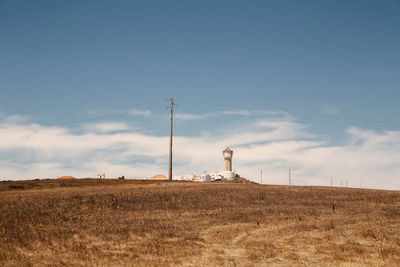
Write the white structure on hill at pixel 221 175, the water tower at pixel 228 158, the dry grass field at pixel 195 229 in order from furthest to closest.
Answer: the water tower at pixel 228 158 → the white structure on hill at pixel 221 175 → the dry grass field at pixel 195 229

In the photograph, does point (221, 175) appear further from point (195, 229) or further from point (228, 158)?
point (195, 229)

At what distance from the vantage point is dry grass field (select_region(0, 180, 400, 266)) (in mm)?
18469

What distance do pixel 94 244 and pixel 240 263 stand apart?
849cm

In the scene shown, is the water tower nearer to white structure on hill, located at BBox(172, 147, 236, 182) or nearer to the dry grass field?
white structure on hill, located at BBox(172, 147, 236, 182)

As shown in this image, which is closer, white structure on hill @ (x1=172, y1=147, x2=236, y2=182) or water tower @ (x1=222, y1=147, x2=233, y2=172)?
white structure on hill @ (x1=172, y1=147, x2=236, y2=182)

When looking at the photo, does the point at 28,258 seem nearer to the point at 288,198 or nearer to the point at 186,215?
the point at 186,215

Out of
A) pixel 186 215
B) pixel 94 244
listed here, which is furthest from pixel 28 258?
pixel 186 215

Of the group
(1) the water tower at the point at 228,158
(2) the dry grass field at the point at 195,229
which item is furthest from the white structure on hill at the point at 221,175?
(2) the dry grass field at the point at 195,229

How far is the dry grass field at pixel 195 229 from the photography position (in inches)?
727

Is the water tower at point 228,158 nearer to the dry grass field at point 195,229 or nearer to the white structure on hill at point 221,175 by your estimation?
the white structure on hill at point 221,175

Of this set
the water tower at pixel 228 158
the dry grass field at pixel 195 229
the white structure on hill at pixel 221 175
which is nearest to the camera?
the dry grass field at pixel 195 229

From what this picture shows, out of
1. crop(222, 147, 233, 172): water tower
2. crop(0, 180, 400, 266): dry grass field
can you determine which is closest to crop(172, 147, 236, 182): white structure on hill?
crop(222, 147, 233, 172): water tower

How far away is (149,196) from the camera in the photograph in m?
37.0

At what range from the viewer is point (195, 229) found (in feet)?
81.6
